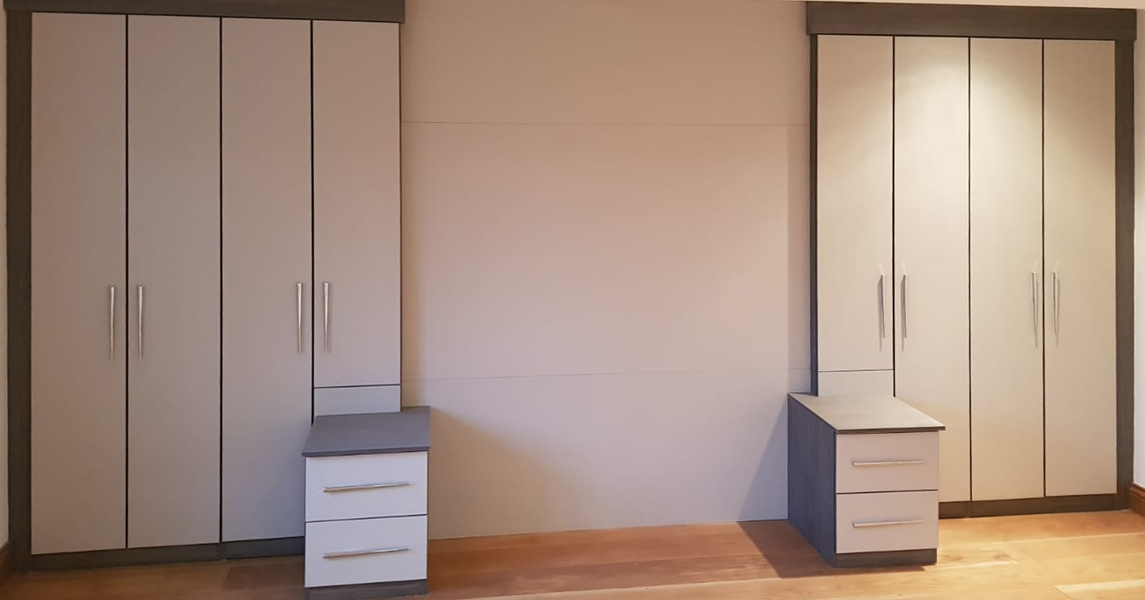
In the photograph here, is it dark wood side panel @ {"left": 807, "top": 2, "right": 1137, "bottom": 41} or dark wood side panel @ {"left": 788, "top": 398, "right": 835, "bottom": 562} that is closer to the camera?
dark wood side panel @ {"left": 788, "top": 398, "right": 835, "bottom": 562}

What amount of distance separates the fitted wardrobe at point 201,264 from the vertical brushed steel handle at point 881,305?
209 cm

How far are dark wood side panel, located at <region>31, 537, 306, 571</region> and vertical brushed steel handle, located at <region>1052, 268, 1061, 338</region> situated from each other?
11.2 ft

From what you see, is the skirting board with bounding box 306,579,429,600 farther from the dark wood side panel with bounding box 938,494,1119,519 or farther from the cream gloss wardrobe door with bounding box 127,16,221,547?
the dark wood side panel with bounding box 938,494,1119,519

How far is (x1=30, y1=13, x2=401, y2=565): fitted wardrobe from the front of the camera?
10.4 ft

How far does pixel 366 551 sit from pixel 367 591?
0.16 m

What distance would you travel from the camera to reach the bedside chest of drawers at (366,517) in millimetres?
2875

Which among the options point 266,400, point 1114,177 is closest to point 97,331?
point 266,400

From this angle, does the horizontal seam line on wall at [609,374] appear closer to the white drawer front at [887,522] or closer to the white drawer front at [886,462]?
the white drawer front at [886,462]

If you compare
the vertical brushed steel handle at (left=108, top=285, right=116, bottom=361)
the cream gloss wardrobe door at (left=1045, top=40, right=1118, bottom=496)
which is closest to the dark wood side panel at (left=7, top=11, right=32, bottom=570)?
the vertical brushed steel handle at (left=108, top=285, right=116, bottom=361)

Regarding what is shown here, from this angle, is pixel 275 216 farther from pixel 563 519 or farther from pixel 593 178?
pixel 563 519

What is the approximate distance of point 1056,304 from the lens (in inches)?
147

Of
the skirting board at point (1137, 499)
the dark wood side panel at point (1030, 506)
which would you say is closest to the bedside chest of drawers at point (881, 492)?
the dark wood side panel at point (1030, 506)

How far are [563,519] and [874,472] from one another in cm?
131

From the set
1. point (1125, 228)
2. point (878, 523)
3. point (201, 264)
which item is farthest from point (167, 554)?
point (1125, 228)
